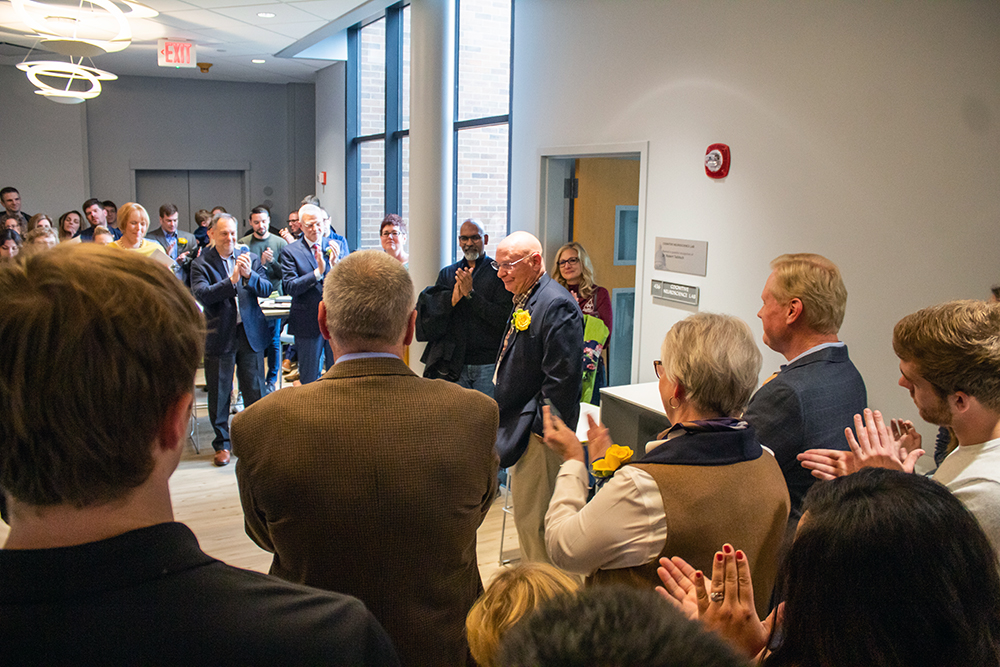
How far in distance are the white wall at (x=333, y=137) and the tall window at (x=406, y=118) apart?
285 mm

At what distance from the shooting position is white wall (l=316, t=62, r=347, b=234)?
9.71 metres

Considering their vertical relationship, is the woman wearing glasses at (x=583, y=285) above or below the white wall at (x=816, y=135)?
below

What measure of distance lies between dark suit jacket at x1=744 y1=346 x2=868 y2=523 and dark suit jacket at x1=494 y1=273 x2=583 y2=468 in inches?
46.4

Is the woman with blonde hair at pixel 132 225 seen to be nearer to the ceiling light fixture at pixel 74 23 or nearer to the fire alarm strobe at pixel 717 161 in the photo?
the ceiling light fixture at pixel 74 23

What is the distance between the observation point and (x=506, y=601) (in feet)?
3.79

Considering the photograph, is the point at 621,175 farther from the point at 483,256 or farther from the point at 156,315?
the point at 156,315

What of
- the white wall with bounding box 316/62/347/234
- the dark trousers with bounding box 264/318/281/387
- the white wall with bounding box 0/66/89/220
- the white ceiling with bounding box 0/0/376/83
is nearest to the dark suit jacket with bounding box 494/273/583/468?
the dark trousers with bounding box 264/318/281/387

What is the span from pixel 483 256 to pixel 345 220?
220 inches

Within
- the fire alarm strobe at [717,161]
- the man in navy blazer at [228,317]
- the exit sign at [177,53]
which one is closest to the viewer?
the fire alarm strobe at [717,161]

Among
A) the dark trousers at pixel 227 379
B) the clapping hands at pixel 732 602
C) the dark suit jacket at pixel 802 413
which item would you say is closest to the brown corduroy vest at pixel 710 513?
the clapping hands at pixel 732 602

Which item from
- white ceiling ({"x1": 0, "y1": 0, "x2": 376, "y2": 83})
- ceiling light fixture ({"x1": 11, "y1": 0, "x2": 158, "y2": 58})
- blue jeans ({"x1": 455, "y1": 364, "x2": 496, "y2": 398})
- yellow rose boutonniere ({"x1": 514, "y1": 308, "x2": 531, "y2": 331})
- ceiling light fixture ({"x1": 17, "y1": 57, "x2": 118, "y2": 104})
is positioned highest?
white ceiling ({"x1": 0, "y1": 0, "x2": 376, "y2": 83})

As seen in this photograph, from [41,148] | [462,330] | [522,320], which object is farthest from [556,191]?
[41,148]

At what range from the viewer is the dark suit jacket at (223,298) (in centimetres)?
476

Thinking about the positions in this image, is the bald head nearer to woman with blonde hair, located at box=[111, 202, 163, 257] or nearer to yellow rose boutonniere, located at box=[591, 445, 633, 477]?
yellow rose boutonniere, located at box=[591, 445, 633, 477]
